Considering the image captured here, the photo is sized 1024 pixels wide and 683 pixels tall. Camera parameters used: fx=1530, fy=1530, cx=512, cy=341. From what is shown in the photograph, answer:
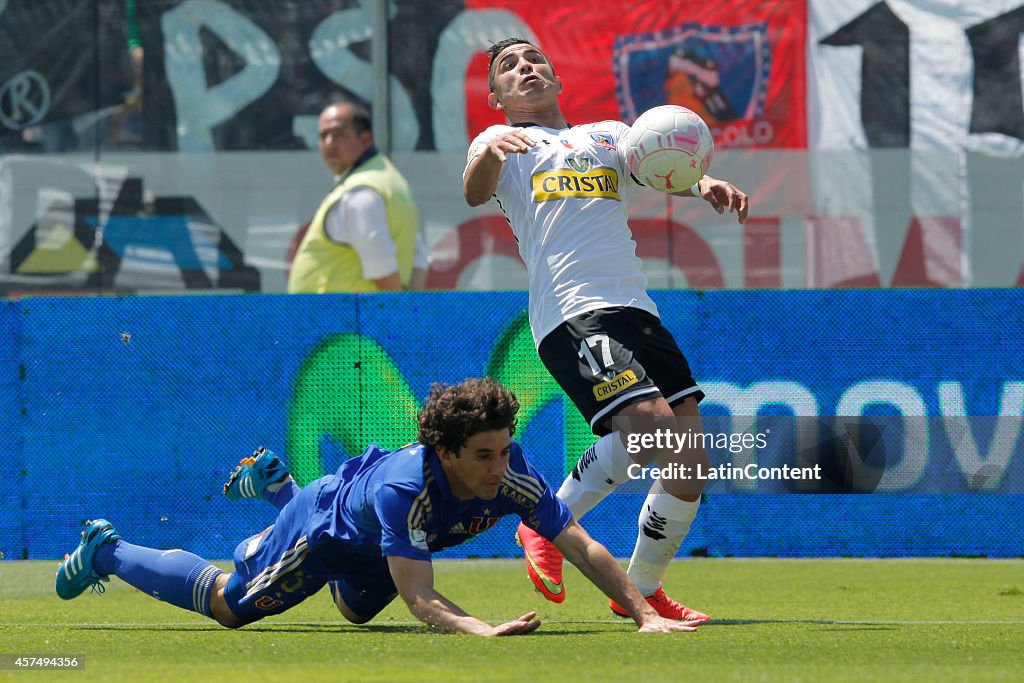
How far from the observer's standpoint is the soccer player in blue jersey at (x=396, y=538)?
4.90m

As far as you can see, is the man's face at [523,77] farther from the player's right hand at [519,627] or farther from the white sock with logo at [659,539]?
the player's right hand at [519,627]

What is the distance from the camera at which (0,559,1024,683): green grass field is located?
4.10 m

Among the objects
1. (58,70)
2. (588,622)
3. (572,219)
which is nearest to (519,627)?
(588,622)

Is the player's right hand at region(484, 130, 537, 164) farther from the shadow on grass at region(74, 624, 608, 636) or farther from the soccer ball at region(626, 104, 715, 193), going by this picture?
the shadow on grass at region(74, 624, 608, 636)

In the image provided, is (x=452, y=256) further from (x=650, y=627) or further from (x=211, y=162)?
(x=650, y=627)

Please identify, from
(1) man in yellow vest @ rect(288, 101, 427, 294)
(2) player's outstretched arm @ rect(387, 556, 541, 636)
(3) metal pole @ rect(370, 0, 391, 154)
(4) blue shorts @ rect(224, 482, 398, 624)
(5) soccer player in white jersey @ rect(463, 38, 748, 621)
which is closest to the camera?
(2) player's outstretched arm @ rect(387, 556, 541, 636)

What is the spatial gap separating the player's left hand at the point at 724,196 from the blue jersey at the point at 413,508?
1.23 metres

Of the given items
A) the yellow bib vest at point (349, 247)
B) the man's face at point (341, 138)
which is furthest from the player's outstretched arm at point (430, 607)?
the man's face at point (341, 138)

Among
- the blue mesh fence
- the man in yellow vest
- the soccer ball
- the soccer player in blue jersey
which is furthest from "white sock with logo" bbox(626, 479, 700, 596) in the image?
the man in yellow vest

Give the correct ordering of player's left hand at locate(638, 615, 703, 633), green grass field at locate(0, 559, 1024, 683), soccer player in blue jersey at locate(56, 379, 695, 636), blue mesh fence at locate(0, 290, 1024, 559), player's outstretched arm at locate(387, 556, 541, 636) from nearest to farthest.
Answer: green grass field at locate(0, 559, 1024, 683), player's outstretched arm at locate(387, 556, 541, 636), soccer player in blue jersey at locate(56, 379, 695, 636), player's left hand at locate(638, 615, 703, 633), blue mesh fence at locate(0, 290, 1024, 559)

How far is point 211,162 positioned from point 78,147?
117 centimetres

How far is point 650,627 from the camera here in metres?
5.02

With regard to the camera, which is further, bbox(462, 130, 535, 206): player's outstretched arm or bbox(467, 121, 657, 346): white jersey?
bbox(467, 121, 657, 346): white jersey

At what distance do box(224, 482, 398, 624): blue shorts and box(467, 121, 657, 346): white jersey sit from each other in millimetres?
1089
